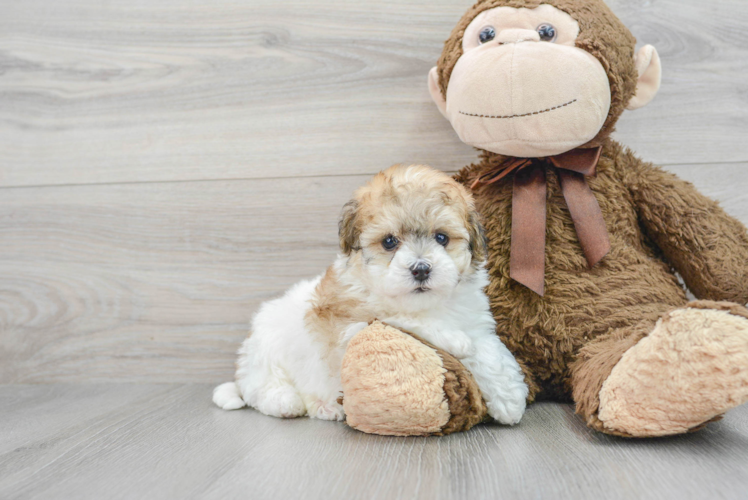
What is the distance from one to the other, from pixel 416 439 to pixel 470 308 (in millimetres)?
322

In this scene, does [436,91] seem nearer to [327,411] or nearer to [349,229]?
[349,229]

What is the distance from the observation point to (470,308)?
131cm

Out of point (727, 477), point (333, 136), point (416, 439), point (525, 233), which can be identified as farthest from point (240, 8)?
point (727, 477)

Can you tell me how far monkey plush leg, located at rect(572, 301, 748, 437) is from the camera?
0.96 metres

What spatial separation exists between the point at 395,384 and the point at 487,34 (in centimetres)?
87

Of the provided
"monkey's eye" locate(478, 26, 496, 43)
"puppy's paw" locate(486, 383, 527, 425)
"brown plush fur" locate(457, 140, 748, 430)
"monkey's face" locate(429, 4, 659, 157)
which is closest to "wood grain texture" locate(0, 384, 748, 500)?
"puppy's paw" locate(486, 383, 527, 425)

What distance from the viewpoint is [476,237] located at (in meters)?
1.29

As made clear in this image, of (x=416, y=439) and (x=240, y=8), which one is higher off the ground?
(x=240, y=8)

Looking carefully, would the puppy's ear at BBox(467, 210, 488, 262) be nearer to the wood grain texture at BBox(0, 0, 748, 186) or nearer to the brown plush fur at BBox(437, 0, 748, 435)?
the brown plush fur at BBox(437, 0, 748, 435)

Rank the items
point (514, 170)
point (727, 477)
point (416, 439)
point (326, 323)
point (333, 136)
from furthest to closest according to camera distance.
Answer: point (333, 136)
point (514, 170)
point (326, 323)
point (416, 439)
point (727, 477)

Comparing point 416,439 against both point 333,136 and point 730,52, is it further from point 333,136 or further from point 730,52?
point 730,52

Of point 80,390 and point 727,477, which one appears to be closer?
point 727,477

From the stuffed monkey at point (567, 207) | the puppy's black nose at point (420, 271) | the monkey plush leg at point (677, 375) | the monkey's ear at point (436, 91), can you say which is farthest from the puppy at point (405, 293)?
the monkey's ear at point (436, 91)

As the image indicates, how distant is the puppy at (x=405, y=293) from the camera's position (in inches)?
46.7
